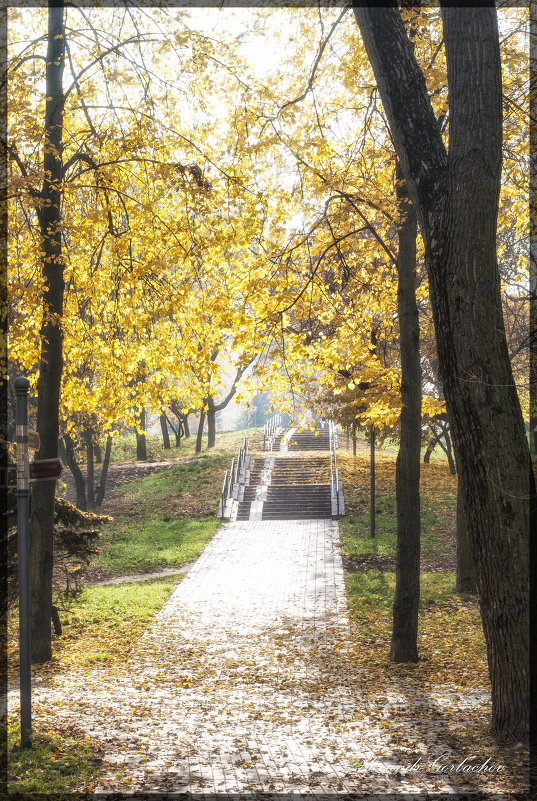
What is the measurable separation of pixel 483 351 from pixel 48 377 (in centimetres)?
568

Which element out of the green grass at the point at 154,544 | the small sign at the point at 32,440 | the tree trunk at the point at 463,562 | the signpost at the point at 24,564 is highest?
the small sign at the point at 32,440

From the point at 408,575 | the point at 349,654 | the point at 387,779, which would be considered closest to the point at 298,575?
the point at 349,654

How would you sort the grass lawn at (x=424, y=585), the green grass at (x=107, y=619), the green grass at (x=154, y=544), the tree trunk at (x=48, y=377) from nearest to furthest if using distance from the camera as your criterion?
the tree trunk at (x=48, y=377) → the grass lawn at (x=424, y=585) → the green grass at (x=107, y=619) → the green grass at (x=154, y=544)

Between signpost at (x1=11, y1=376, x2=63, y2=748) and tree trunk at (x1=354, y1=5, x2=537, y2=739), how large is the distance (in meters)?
3.24

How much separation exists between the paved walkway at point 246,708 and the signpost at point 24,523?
752mm

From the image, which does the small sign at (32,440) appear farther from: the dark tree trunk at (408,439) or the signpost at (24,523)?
the dark tree trunk at (408,439)

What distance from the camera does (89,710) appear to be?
262 inches

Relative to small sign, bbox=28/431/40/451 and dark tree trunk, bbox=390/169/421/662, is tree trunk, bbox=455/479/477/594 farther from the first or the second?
small sign, bbox=28/431/40/451

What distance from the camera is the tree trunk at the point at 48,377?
8.70m

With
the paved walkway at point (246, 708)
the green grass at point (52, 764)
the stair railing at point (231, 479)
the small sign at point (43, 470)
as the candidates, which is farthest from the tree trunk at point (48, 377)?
the stair railing at point (231, 479)

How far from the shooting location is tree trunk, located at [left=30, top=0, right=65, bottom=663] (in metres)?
8.70

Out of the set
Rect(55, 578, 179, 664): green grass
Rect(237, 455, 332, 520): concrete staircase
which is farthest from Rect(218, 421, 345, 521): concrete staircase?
Rect(55, 578, 179, 664): green grass

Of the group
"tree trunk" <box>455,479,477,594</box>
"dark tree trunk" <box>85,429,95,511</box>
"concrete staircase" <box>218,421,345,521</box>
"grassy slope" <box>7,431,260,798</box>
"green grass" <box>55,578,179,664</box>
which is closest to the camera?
"grassy slope" <box>7,431,260,798</box>

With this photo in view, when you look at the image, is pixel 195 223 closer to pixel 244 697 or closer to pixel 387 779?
pixel 244 697
